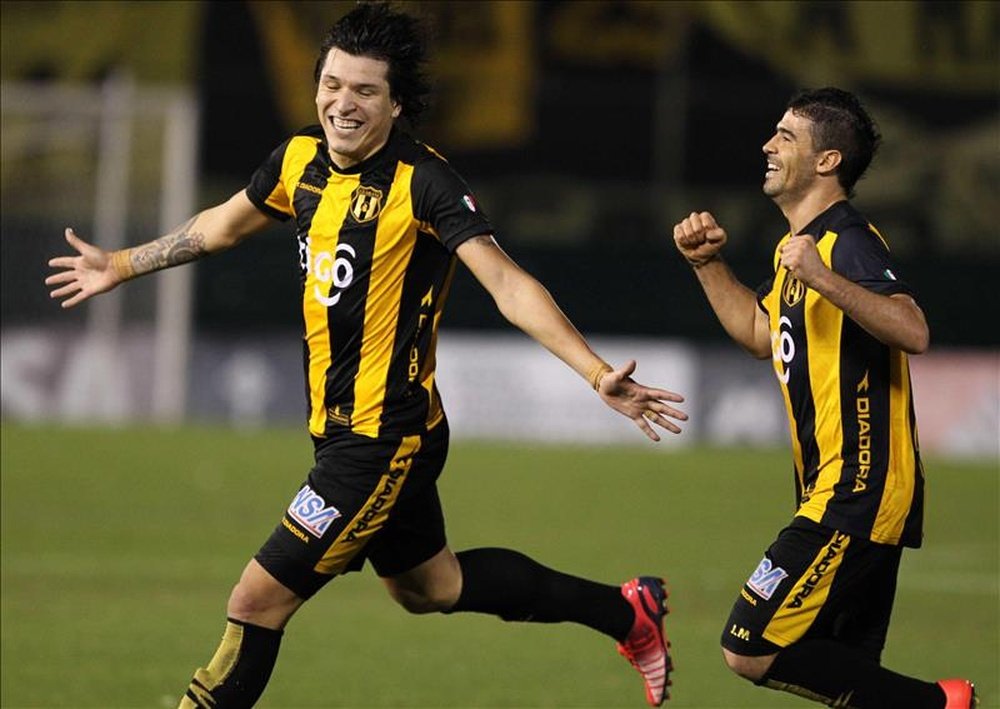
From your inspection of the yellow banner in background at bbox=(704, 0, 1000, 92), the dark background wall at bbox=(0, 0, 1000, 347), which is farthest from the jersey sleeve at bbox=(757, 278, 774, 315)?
the yellow banner in background at bbox=(704, 0, 1000, 92)

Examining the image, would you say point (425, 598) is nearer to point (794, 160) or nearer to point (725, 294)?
point (725, 294)

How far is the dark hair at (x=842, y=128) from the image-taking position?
6.66 metres

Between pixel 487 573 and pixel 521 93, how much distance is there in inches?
763

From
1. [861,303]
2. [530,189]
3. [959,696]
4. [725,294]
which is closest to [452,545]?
[725,294]

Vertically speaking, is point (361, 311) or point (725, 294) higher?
point (725, 294)

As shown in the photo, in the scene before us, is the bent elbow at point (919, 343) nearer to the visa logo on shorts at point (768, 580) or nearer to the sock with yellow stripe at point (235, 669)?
the visa logo on shorts at point (768, 580)

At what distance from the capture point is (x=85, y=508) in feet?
54.4

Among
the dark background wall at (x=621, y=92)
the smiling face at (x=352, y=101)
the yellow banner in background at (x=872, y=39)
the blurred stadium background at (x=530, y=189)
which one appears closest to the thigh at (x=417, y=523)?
the smiling face at (x=352, y=101)

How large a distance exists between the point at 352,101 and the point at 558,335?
1.03 m

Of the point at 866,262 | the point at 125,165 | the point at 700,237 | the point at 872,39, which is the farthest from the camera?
the point at 872,39

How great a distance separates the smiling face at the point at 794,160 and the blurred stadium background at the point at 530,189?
14534 millimetres

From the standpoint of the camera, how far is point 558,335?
20.6 feet

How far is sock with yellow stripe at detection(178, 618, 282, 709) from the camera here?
262 inches

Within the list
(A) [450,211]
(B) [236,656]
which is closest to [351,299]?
(A) [450,211]
